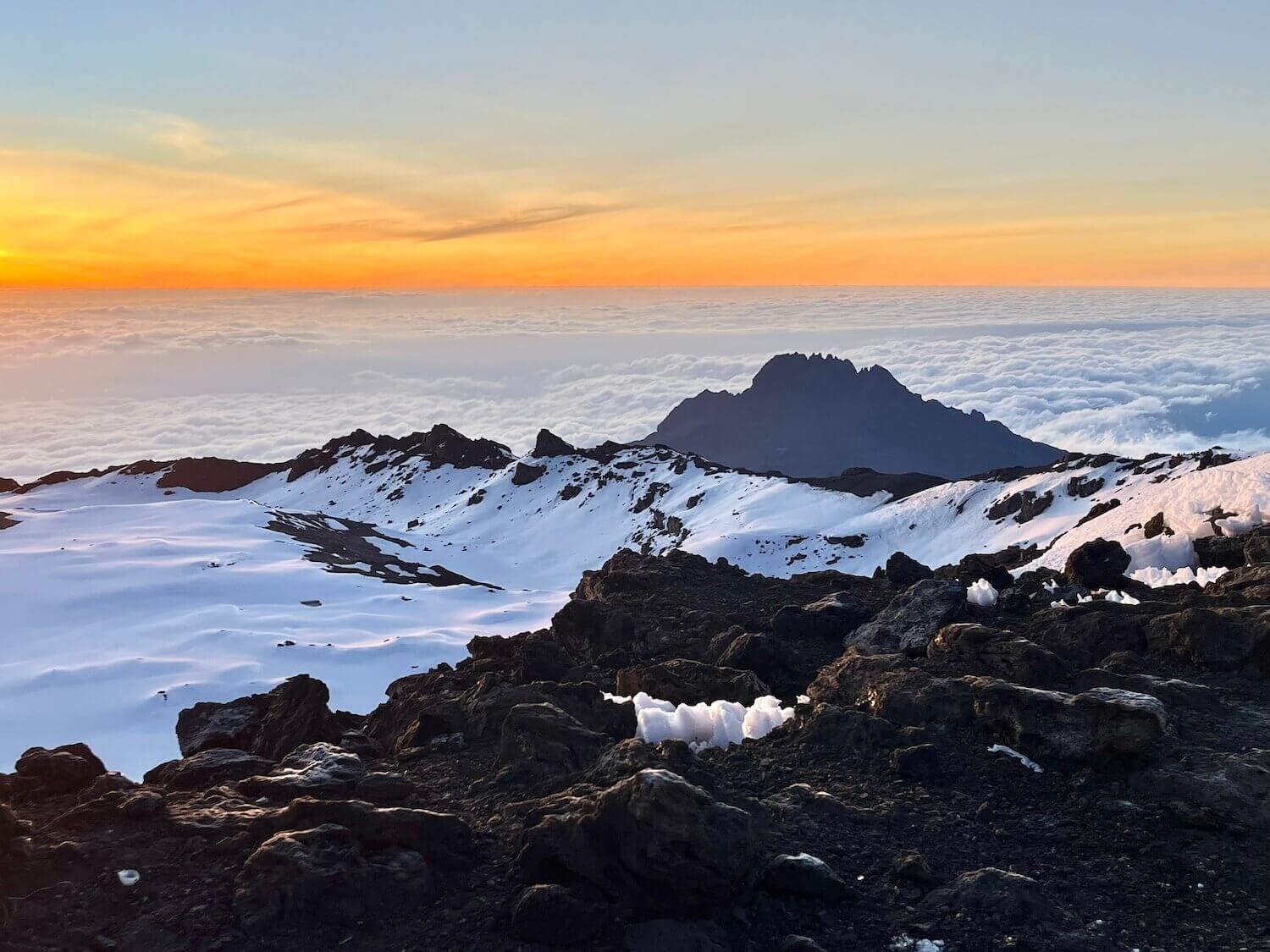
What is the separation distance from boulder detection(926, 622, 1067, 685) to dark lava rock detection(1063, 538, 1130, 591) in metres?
6.86

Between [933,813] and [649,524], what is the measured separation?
107118 mm

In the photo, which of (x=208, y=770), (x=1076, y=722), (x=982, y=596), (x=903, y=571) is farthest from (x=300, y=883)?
(x=903, y=571)

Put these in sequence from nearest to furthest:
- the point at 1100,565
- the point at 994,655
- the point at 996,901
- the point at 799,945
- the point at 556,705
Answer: the point at 799,945 < the point at 996,901 < the point at 556,705 < the point at 994,655 < the point at 1100,565

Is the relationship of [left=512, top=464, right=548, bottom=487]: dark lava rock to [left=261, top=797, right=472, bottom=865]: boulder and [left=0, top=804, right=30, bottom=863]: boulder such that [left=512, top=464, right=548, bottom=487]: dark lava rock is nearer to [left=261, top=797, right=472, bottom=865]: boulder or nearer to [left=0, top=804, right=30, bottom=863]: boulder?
[left=261, top=797, right=472, bottom=865]: boulder

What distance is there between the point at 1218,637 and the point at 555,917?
12.4 m

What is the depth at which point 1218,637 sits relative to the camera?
14148 millimetres

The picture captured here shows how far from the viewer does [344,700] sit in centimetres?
4541

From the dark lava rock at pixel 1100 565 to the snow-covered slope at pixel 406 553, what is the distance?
519cm

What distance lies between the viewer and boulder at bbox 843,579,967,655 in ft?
54.6

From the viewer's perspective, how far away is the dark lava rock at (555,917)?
7.65m

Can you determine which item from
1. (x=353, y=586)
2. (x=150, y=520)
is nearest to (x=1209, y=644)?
(x=353, y=586)

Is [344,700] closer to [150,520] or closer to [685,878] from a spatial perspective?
[685,878]

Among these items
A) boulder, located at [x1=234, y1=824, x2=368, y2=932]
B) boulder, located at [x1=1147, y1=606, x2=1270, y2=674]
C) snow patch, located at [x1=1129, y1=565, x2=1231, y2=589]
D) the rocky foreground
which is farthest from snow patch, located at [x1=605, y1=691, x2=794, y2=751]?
snow patch, located at [x1=1129, y1=565, x2=1231, y2=589]

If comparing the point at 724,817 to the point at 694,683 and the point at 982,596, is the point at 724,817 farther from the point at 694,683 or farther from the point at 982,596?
the point at 982,596
